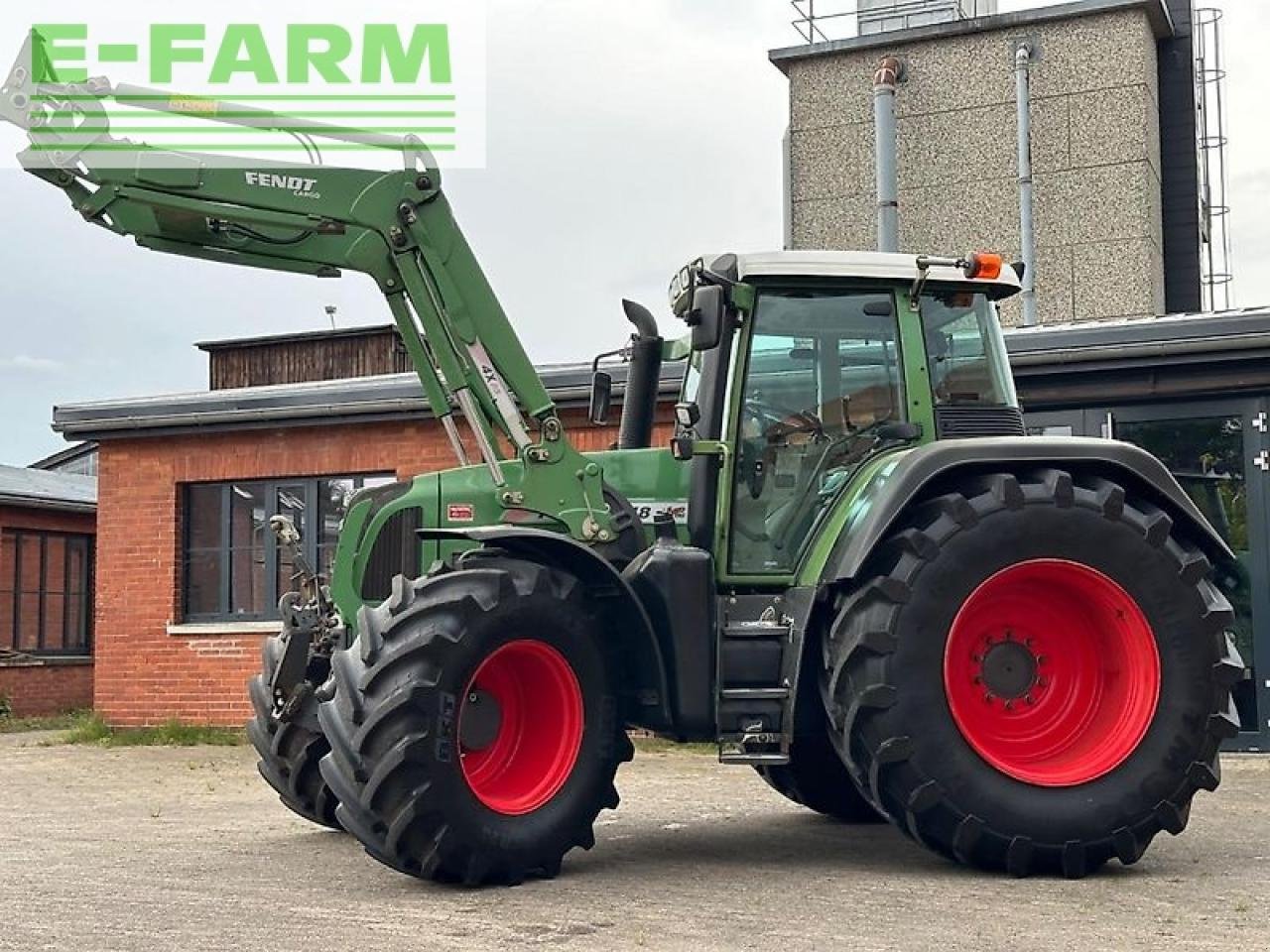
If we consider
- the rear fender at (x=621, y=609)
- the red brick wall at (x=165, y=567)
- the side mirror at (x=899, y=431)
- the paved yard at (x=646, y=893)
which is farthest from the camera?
the red brick wall at (x=165, y=567)

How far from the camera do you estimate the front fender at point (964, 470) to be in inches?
279

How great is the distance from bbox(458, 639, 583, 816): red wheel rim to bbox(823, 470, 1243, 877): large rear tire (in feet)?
3.65

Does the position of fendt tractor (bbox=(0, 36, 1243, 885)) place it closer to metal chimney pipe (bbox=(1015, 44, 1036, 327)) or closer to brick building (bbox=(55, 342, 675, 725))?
brick building (bbox=(55, 342, 675, 725))

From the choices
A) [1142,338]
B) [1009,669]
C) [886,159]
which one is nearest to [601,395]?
[1009,669]

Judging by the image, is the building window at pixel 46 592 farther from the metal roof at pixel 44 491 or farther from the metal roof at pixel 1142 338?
the metal roof at pixel 1142 338

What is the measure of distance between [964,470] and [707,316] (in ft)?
4.28

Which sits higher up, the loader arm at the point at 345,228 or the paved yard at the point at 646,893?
the loader arm at the point at 345,228

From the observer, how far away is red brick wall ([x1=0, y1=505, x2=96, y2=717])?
2200 cm

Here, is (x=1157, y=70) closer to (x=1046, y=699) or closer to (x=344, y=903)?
(x=1046, y=699)

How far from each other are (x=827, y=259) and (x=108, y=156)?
3.24 meters

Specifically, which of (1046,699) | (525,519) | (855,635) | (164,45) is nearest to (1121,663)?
(1046,699)

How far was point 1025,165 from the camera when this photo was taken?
26922 mm

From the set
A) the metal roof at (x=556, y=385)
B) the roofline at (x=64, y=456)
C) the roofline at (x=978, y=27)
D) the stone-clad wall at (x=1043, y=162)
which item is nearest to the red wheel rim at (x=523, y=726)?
the metal roof at (x=556, y=385)

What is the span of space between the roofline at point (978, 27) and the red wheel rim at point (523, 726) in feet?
76.0
